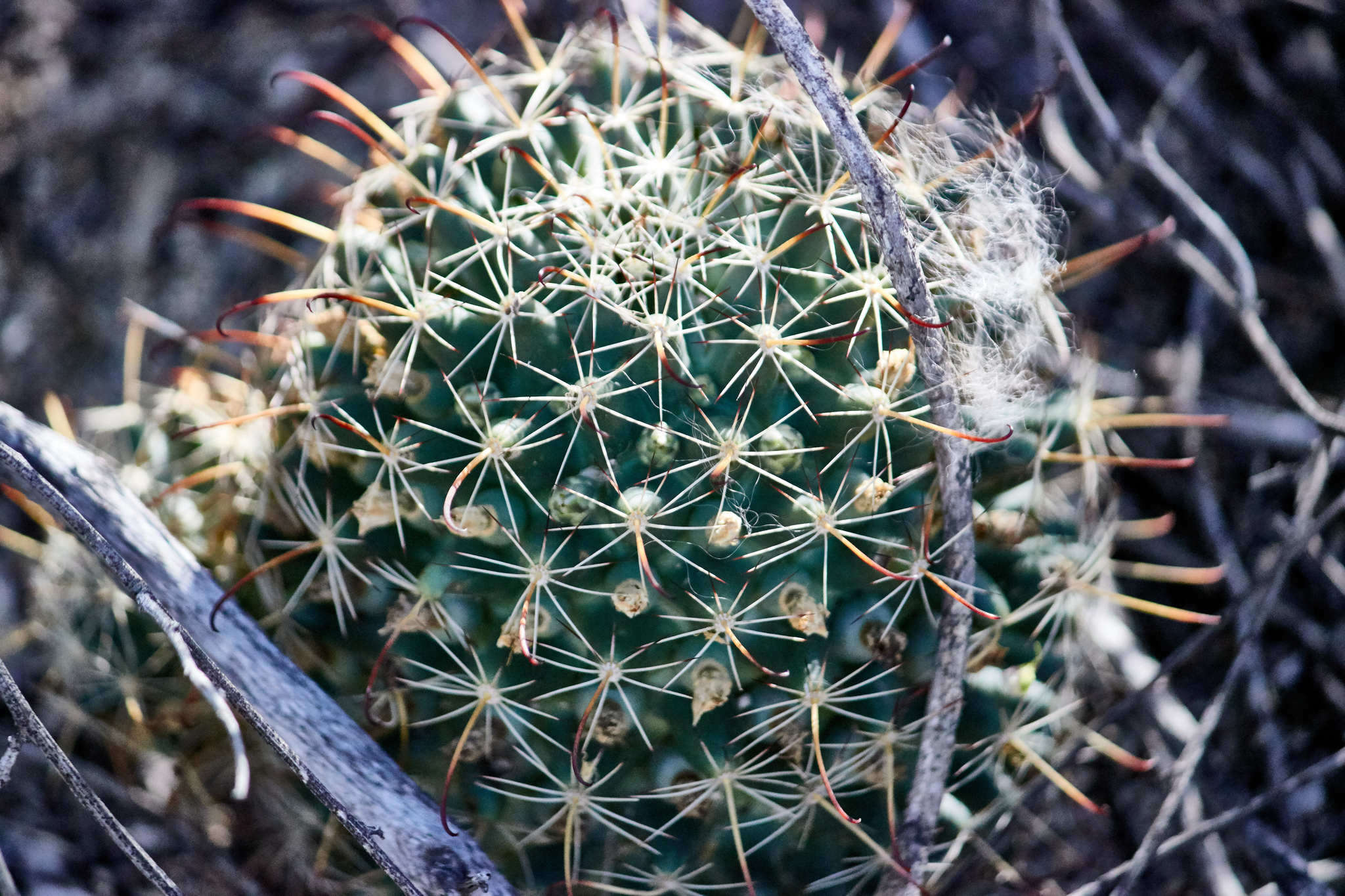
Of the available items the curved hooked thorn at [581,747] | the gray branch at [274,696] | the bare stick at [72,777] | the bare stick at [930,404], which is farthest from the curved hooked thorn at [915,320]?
the bare stick at [72,777]

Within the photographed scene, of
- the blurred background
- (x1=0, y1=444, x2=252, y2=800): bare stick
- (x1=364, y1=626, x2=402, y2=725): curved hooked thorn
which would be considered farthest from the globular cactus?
the blurred background

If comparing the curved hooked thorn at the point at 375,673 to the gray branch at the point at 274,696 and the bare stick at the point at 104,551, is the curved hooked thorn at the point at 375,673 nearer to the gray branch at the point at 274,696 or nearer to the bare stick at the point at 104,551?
the gray branch at the point at 274,696

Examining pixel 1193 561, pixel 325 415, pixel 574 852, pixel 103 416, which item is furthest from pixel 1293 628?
pixel 103 416

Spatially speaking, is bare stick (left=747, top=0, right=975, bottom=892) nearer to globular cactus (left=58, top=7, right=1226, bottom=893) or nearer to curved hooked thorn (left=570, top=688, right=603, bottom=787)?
globular cactus (left=58, top=7, right=1226, bottom=893)

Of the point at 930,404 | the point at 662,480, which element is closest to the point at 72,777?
the point at 662,480

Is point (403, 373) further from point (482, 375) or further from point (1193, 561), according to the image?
point (1193, 561)
